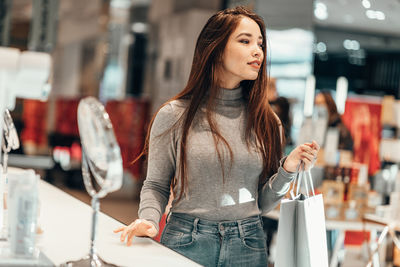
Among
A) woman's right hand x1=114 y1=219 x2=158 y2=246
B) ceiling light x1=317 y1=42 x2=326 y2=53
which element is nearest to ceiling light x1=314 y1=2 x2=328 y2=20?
ceiling light x1=317 y1=42 x2=326 y2=53

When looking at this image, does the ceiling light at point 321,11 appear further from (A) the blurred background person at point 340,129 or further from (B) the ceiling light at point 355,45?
(B) the ceiling light at point 355,45

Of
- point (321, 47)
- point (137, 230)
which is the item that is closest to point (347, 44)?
point (321, 47)

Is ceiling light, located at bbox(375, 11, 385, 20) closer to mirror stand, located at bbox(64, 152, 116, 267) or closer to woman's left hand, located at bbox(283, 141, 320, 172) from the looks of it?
woman's left hand, located at bbox(283, 141, 320, 172)

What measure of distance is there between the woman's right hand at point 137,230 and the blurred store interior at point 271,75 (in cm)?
72

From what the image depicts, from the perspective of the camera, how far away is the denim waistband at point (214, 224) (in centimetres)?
204

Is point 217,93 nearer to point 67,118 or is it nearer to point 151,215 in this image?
point 151,215

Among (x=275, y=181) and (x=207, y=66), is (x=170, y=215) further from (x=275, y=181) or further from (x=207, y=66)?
(x=207, y=66)

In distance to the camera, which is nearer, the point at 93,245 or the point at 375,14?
the point at 93,245

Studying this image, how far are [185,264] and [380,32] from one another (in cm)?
728

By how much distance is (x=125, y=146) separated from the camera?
34.7 feet

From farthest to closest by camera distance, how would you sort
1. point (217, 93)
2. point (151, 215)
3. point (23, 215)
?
1. point (217, 93)
2. point (151, 215)
3. point (23, 215)

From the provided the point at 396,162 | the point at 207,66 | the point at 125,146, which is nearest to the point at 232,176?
the point at 207,66

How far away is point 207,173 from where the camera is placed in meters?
2.11

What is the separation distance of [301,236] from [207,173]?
0.37 metres
